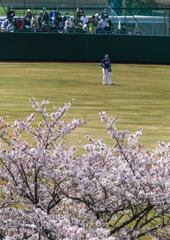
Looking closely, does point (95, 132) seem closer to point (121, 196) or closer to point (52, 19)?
point (121, 196)

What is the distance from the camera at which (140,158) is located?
24.0ft

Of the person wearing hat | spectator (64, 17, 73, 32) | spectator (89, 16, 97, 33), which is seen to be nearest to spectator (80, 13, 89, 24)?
spectator (89, 16, 97, 33)

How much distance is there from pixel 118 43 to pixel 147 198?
127 feet

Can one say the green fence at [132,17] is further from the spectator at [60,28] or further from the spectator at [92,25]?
the spectator at [60,28]

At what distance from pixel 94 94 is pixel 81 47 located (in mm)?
16635

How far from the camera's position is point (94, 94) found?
28531 mm

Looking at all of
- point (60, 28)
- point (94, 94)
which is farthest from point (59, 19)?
point (94, 94)

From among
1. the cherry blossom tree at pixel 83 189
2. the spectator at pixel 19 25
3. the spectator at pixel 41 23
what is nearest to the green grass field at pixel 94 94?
the spectator at pixel 41 23

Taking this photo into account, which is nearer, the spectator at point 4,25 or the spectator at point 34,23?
the spectator at point 34,23

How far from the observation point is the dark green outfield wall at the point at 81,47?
4412 cm

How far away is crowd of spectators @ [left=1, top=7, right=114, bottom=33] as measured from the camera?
145ft

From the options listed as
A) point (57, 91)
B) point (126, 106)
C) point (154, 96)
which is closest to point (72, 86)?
point (57, 91)

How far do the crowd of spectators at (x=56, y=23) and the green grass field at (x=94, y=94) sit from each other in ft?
10.7

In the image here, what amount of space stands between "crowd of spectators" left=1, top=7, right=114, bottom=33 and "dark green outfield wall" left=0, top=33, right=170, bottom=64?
661 millimetres
